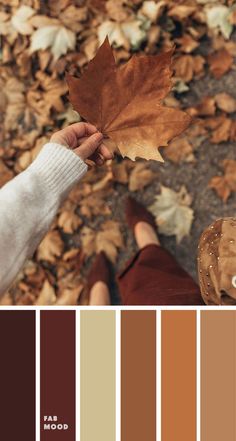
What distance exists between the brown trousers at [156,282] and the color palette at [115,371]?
0.94 ft

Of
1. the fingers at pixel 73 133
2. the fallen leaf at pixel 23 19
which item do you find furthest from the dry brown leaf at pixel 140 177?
the fingers at pixel 73 133

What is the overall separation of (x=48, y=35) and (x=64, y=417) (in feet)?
3.96

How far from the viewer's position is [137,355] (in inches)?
35.8

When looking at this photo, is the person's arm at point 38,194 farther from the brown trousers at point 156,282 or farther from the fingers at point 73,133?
the brown trousers at point 156,282

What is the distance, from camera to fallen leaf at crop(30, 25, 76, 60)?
1.59 m

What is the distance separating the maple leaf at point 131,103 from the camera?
915mm

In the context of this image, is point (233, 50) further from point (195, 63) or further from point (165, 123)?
point (165, 123)

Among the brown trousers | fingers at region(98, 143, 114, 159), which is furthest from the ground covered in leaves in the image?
fingers at region(98, 143, 114, 159)

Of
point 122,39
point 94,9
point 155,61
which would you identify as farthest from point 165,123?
point 94,9

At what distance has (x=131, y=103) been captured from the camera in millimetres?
948

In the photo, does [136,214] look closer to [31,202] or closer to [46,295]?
[46,295]

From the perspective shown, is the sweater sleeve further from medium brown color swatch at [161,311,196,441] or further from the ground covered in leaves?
the ground covered in leaves

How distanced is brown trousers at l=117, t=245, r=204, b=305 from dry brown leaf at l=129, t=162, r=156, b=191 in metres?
0.23

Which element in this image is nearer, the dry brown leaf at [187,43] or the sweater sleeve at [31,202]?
the sweater sleeve at [31,202]
